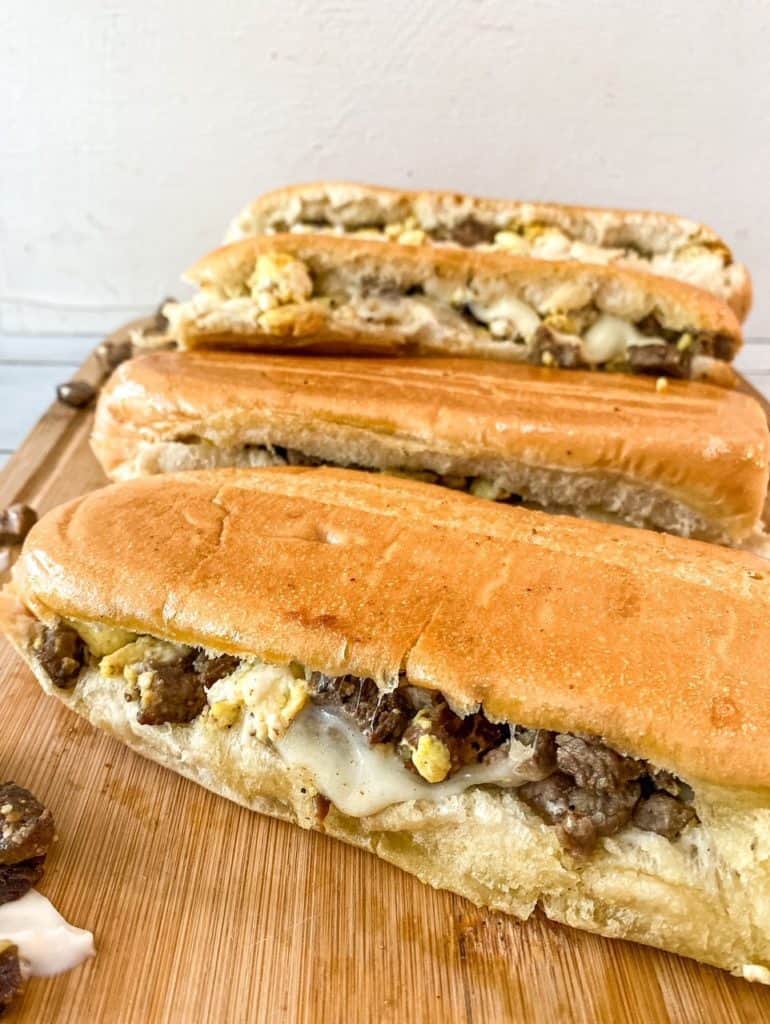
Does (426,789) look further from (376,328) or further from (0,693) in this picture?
(376,328)

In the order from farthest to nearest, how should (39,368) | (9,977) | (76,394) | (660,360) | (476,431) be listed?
(39,368) → (76,394) → (660,360) → (476,431) → (9,977)

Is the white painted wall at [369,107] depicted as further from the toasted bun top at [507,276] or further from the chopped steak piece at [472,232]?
the toasted bun top at [507,276]

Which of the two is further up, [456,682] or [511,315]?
[511,315]

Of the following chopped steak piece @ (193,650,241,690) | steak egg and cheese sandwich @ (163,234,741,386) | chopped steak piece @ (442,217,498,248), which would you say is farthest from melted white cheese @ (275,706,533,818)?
chopped steak piece @ (442,217,498,248)

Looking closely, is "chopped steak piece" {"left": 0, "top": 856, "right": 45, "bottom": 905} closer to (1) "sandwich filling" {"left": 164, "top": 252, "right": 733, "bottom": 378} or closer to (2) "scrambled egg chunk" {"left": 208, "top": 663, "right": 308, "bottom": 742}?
(2) "scrambled egg chunk" {"left": 208, "top": 663, "right": 308, "bottom": 742}

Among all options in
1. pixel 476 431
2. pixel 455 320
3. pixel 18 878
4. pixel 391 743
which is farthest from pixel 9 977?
pixel 455 320

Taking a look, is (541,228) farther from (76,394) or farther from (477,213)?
(76,394)
